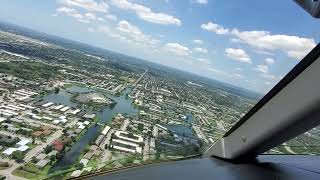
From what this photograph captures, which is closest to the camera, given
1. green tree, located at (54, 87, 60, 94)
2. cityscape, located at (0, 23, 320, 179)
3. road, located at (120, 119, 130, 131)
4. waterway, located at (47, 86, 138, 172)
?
cityscape, located at (0, 23, 320, 179)

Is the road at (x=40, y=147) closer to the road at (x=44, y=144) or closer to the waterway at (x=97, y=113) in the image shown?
the road at (x=44, y=144)

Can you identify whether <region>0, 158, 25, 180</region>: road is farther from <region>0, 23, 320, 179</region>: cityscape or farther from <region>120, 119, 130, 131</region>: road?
<region>120, 119, 130, 131</region>: road

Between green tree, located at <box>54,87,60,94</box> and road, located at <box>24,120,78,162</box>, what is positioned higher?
road, located at <box>24,120,78,162</box>

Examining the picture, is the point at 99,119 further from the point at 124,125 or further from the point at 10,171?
the point at 10,171

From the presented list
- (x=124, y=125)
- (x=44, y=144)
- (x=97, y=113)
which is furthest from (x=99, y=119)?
(x=44, y=144)

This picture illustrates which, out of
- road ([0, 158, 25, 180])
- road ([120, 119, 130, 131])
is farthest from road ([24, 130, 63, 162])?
road ([120, 119, 130, 131])

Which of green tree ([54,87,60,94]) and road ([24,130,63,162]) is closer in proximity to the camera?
road ([24,130,63,162])

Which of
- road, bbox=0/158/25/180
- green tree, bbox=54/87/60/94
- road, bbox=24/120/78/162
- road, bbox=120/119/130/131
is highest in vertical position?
road, bbox=120/119/130/131

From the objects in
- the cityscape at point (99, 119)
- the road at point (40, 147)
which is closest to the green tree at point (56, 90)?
the cityscape at point (99, 119)

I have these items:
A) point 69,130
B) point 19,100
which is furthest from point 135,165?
point 19,100
